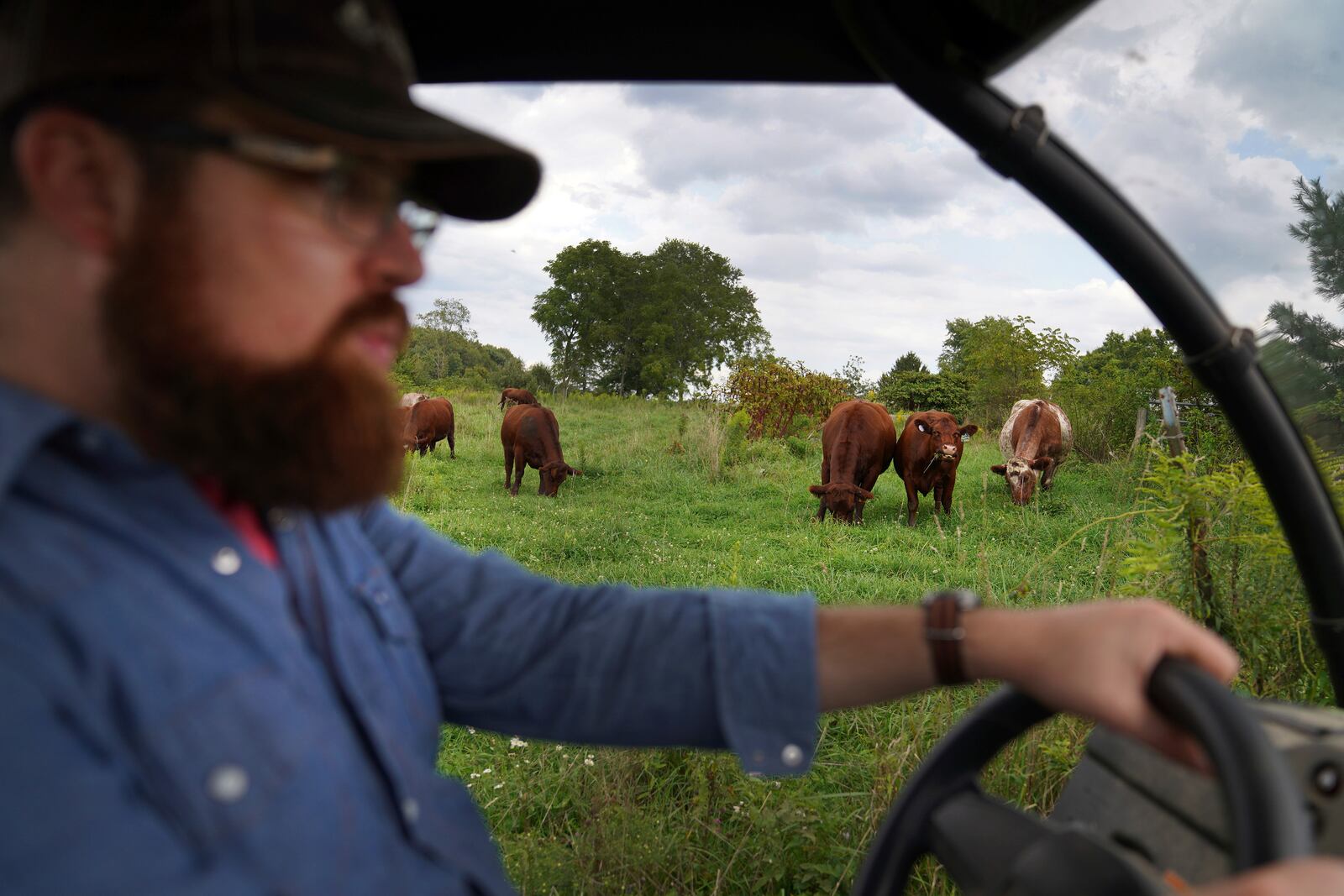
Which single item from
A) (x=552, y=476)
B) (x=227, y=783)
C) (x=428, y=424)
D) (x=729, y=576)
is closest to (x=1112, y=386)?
(x=552, y=476)

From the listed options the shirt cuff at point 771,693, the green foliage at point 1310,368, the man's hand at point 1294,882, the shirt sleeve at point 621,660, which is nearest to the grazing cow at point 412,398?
the shirt sleeve at point 621,660

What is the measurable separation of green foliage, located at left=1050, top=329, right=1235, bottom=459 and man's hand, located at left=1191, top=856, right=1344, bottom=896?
972 cm

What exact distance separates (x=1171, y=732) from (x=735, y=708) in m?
0.58

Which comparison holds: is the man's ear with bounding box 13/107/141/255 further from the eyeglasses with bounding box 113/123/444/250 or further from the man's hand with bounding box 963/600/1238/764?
the man's hand with bounding box 963/600/1238/764

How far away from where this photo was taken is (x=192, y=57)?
96 centimetres

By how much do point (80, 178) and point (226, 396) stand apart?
0.28m

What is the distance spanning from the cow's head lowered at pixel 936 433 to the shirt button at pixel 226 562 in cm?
1011

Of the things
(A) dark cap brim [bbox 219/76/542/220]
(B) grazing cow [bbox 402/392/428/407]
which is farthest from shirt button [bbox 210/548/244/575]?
(B) grazing cow [bbox 402/392/428/407]

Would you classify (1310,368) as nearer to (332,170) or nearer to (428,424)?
(332,170)

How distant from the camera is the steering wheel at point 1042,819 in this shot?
81cm

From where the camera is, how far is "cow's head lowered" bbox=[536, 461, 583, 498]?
39.8 ft

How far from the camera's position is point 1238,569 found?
3.07m

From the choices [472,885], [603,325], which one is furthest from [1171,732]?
[603,325]

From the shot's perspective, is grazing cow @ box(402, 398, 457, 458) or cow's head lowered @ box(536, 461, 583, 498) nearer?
cow's head lowered @ box(536, 461, 583, 498)
